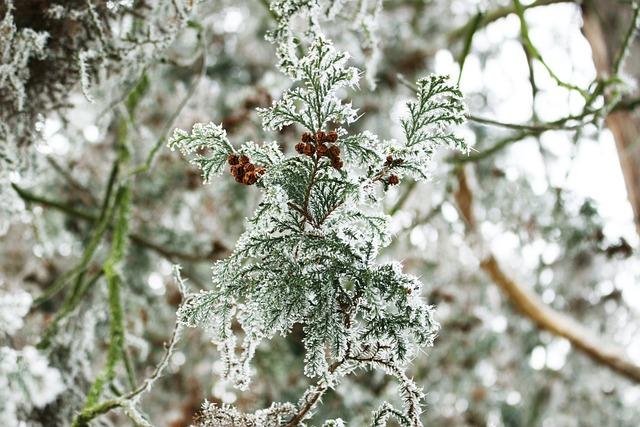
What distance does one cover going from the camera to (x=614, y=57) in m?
3.53

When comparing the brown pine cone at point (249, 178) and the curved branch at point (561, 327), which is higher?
the curved branch at point (561, 327)

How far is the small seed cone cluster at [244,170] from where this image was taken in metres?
1.03

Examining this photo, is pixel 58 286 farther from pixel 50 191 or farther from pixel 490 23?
pixel 490 23

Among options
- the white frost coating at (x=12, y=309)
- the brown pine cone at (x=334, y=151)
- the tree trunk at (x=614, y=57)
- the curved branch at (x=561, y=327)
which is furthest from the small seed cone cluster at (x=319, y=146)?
the tree trunk at (x=614, y=57)

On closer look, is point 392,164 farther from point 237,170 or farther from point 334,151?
point 237,170

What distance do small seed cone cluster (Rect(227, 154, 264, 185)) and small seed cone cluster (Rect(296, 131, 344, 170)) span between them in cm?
8

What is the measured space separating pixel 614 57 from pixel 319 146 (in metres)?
3.04

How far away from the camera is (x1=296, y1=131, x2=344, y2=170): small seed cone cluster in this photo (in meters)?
1.01

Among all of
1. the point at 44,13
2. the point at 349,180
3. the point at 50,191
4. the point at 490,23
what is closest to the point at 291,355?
the point at 50,191

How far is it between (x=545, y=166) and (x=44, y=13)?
2.62 metres

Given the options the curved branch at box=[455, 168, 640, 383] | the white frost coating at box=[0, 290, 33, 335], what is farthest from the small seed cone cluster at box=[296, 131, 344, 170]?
the curved branch at box=[455, 168, 640, 383]

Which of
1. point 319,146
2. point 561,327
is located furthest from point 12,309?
point 561,327

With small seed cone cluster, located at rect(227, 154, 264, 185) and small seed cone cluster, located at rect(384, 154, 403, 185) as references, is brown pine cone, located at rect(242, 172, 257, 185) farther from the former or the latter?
small seed cone cluster, located at rect(384, 154, 403, 185)

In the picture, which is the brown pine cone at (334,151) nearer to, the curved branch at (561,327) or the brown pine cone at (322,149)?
the brown pine cone at (322,149)
